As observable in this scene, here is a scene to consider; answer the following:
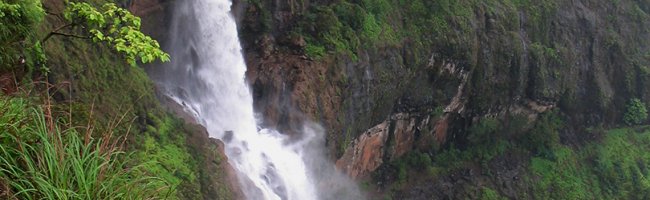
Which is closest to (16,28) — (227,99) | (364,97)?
(227,99)

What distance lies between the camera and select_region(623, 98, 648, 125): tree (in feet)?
97.8

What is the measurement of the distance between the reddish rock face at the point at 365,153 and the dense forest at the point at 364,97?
69 millimetres

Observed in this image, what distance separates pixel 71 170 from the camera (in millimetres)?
3848

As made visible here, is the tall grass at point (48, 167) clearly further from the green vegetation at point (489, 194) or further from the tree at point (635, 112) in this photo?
the tree at point (635, 112)

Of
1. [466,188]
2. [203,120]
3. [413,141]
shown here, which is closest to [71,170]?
[203,120]

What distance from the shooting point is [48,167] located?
12.2ft

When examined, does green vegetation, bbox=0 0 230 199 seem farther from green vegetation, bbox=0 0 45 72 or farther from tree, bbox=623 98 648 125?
tree, bbox=623 98 648 125

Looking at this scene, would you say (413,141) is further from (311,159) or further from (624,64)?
(624,64)

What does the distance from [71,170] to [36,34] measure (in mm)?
3241

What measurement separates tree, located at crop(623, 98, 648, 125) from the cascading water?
21529 mm

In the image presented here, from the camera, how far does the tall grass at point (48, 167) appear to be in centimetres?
361

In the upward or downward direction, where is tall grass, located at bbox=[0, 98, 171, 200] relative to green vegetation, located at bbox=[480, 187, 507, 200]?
upward

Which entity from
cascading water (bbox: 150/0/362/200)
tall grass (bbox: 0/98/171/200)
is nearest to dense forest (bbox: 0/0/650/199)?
tall grass (bbox: 0/98/171/200)

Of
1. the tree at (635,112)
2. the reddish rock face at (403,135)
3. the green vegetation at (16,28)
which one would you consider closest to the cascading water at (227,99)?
the reddish rock face at (403,135)
